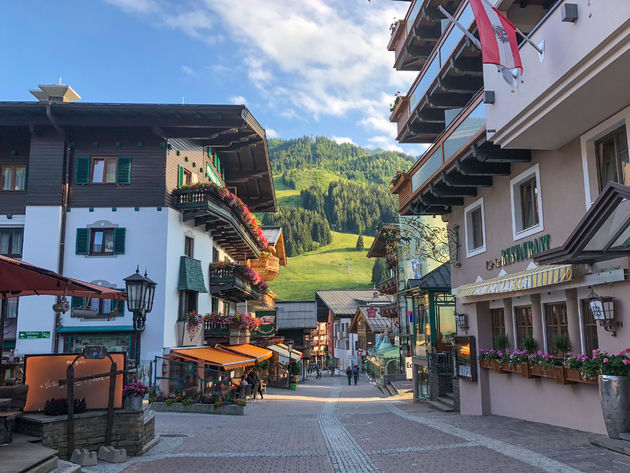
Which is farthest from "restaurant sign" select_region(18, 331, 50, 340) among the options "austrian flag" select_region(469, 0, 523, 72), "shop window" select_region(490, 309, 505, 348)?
"austrian flag" select_region(469, 0, 523, 72)

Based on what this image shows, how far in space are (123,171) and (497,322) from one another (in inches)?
613

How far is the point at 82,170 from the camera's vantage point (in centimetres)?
2327

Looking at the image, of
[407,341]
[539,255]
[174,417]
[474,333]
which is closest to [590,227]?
[539,255]

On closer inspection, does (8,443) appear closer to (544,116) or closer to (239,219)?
(544,116)

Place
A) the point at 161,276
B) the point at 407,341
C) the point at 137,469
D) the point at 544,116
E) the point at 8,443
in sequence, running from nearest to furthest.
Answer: the point at 8,443
the point at 137,469
the point at 544,116
the point at 161,276
the point at 407,341

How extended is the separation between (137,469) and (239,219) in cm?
1979

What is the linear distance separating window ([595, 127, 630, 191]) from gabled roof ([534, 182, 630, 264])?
3.66 ft

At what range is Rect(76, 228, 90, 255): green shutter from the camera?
22.8 m

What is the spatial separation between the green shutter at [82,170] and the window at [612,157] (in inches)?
756

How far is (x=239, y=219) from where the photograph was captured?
29000 mm

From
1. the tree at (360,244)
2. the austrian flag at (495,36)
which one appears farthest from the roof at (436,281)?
the tree at (360,244)

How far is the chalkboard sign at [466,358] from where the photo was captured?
17.2 meters

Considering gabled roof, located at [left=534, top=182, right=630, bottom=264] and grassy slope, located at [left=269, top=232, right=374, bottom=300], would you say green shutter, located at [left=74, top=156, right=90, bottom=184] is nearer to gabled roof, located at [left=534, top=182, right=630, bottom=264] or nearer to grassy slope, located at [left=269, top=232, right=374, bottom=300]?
gabled roof, located at [left=534, top=182, right=630, bottom=264]

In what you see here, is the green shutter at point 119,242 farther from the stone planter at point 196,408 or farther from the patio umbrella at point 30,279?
the patio umbrella at point 30,279
